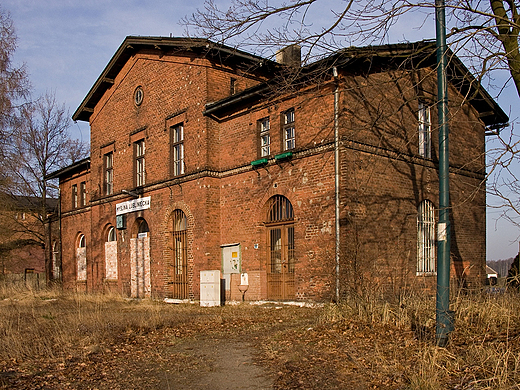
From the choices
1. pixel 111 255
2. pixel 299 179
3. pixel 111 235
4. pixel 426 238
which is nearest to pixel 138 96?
pixel 111 235

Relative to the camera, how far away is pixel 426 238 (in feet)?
52.4

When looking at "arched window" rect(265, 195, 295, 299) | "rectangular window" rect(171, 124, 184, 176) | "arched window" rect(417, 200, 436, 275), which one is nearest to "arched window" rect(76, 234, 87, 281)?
"rectangular window" rect(171, 124, 184, 176)

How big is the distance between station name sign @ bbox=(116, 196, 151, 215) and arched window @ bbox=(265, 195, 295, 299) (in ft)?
22.1

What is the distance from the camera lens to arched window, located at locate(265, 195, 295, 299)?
50.5ft

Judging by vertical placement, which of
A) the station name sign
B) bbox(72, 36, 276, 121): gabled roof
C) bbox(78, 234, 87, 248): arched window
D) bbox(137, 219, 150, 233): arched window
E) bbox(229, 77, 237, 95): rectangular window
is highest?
bbox(72, 36, 276, 121): gabled roof

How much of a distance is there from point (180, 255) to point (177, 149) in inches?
162

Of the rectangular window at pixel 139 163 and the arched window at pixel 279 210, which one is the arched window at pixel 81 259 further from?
the arched window at pixel 279 210

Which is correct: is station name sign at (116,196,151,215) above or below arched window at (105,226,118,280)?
above

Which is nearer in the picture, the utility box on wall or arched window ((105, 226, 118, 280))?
the utility box on wall

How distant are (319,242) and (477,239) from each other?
7.14 m

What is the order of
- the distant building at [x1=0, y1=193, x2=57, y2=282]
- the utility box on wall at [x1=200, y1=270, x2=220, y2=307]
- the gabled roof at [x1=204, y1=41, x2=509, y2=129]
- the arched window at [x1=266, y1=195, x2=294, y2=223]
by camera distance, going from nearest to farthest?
1. the gabled roof at [x1=204, y1=41, x2=509, y2=129]
2. the arched window at [x1=266, y1=195, x2=294, y2=223]
3. the utility box on wall at [x1=200, y1=270, x2=220, y2=307]
4. the distant building at [x1=0, y1=193, x2=57, y2=282]

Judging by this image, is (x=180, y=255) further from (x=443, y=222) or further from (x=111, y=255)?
(x=443, y=222)

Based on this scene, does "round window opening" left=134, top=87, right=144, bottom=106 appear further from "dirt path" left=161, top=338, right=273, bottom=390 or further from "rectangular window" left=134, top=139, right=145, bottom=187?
"dirt path" left=161, top=338, right=273, bottom=390

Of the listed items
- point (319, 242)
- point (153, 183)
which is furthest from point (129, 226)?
point (319, 242)
